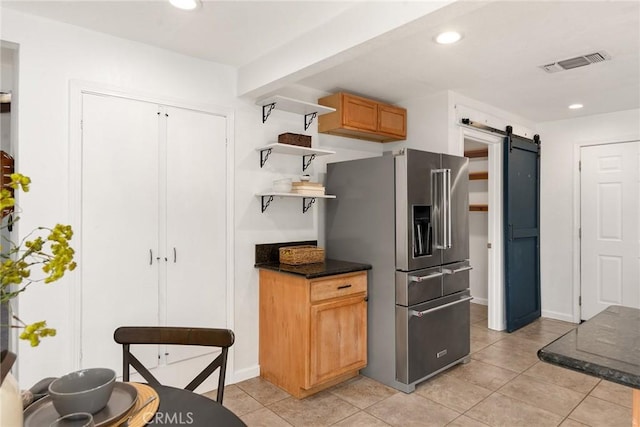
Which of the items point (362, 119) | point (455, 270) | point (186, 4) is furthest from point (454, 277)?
point (186, 4)

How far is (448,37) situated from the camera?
2533 mm

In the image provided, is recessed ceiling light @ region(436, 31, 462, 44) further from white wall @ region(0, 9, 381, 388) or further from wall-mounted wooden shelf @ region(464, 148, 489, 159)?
wall-mounted wooden shelf @ region(464, 148, 489, 159)

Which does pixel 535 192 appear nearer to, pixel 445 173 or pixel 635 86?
pixel 635 86

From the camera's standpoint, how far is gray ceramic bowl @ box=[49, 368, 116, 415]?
3.25 ft

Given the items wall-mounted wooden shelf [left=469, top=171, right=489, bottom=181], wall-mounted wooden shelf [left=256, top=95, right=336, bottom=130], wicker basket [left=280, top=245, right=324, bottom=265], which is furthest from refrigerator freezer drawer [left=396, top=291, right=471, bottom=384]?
wall-mounted wooden shelf [left=469, top=171, right=489, bottom=181]

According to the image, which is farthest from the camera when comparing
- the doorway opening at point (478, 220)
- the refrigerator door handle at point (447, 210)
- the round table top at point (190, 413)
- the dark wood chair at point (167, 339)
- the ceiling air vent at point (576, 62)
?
the doorway opening at point (478, 220)

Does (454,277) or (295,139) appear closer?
(295,139)

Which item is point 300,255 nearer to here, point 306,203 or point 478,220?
point 306,203

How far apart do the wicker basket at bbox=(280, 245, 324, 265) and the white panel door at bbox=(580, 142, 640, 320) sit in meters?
3.52

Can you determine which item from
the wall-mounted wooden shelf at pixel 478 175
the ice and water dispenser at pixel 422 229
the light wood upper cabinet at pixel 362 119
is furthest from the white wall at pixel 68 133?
the wall-mounted wooden shelf at pixel 478 175

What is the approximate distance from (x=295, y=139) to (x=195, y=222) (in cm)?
105

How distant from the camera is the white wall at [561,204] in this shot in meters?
4.72

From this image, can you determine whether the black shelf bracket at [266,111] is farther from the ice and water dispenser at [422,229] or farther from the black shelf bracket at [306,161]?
the ice and water dispenser at [422,229]

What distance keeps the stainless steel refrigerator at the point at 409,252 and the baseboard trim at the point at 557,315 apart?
223cm
